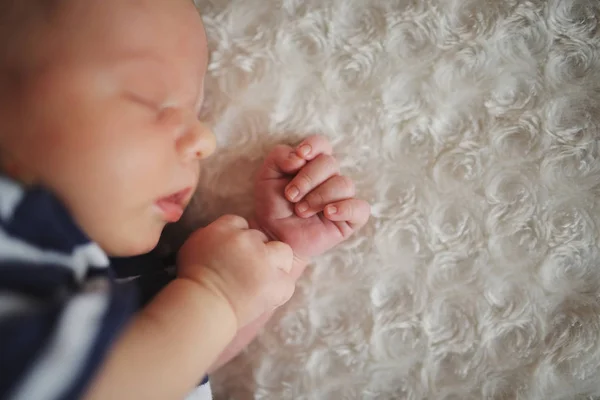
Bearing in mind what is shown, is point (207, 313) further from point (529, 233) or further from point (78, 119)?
point (529, 233)

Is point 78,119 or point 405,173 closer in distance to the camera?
point 78,119

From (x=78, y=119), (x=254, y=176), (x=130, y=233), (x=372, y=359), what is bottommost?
(x=372, y=359)

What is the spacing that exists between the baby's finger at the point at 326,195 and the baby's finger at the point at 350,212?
14 millimetres

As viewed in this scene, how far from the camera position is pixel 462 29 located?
912mm

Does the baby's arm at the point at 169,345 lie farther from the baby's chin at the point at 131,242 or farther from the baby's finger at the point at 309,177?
the baby's finger at the point at 309,177

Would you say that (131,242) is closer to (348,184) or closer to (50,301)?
(50,301)

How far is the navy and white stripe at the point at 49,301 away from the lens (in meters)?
0.51

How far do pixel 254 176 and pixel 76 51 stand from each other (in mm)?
370

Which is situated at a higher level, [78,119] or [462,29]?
[78,119]

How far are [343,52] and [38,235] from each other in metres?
0.57

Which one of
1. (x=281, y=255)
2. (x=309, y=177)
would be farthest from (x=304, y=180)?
(x=281, y=255)

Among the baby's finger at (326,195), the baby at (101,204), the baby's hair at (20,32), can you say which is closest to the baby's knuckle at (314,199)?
the baby's finger at (326,195)

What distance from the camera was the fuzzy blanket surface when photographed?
90 centimetres

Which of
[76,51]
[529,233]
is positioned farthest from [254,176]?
Answer: [529,233]
